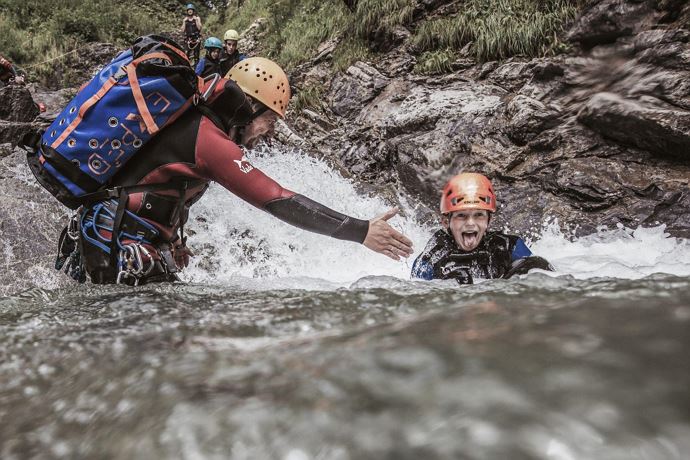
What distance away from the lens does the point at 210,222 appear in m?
6.18

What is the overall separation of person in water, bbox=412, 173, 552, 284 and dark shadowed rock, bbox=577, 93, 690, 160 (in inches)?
114

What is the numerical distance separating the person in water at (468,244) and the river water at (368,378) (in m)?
1.79

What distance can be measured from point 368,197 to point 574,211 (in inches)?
103

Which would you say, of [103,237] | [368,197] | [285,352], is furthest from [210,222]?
[285,352]

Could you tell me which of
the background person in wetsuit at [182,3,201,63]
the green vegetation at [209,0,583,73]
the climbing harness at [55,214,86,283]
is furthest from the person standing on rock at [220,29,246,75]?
the climbing harness at [55,214,86,283]

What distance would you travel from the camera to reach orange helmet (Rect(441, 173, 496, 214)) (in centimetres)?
370

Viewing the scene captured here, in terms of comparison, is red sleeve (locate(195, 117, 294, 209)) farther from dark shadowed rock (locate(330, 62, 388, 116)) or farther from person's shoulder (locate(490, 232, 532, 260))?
dark shadowed rock (locate(330, 62, 388, 116))

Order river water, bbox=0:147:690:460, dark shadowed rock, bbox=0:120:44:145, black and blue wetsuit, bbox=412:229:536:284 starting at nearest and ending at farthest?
river water, bbox=0:147:690:460 < black and blue wetsuit, bbox=412:229:536:284 < dark shadowed rock, bbox=0:120:44:145

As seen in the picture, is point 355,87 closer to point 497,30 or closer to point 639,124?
point 497,30

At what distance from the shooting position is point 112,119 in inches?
97.7

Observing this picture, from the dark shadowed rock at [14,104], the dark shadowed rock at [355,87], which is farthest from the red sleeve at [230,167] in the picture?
the dark shadowed rock at [14,104]

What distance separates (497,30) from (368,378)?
7.83 meters

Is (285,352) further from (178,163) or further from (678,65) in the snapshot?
(678,65)

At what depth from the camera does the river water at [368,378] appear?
0.60m
